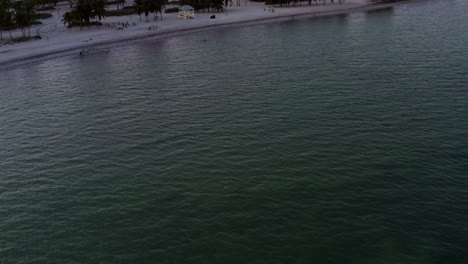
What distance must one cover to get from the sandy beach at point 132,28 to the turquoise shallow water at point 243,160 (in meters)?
19.0

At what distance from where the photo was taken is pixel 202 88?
82.4 m

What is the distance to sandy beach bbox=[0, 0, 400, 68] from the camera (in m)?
119

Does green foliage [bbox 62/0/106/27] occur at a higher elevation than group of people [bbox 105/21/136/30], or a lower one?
higher

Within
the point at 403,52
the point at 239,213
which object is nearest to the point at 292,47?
the point at 403,52

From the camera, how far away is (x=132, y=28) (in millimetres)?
146750

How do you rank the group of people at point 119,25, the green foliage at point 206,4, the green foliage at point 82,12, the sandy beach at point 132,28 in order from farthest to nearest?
the green foliage at point 206,4 < the group of people at point 119,25 < the green foliage at point 82,12 < the sandy beach at point 132,28

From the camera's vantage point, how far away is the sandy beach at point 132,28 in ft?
392

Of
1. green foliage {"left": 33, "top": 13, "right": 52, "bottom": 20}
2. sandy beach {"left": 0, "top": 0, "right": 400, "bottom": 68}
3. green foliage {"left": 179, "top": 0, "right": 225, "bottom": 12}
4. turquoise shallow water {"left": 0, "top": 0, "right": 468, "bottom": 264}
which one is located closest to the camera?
turquoise shallow water {"left": 0, "top": 0, "right": 468, "bottom": 264}

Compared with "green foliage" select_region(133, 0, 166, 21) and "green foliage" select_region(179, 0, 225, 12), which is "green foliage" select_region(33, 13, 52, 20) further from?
"green foliage" select_region(179, 0, 225, 12)

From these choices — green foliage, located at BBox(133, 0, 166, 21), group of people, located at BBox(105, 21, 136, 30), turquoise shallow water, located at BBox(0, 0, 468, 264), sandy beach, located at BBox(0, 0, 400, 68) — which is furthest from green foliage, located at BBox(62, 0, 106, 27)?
turquoise shallow water, located at BBox(0, 0, 468, 264)

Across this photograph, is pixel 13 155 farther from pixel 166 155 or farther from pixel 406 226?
pixel 406 226

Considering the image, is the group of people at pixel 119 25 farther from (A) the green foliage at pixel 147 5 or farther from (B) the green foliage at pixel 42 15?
→ (B) the green foliage at pixel 42 15

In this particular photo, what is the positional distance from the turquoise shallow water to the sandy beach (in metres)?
19.0

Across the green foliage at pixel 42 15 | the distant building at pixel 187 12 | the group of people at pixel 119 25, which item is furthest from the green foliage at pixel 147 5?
the green foliage at pixel 42 15
